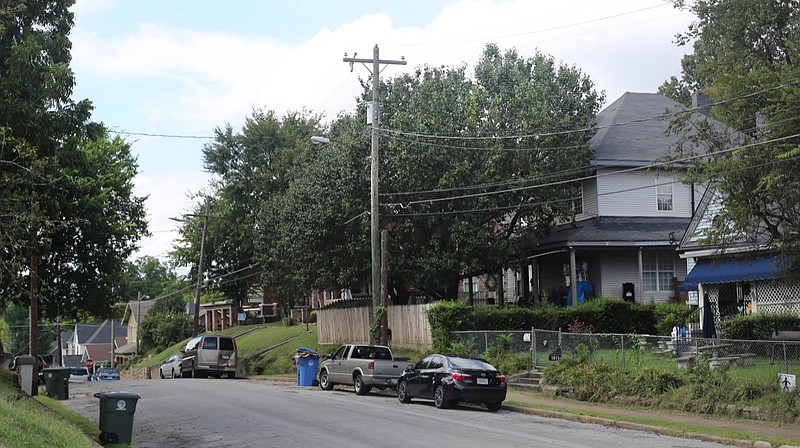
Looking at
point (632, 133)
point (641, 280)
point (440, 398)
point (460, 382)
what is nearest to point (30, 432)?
point (460, 382)

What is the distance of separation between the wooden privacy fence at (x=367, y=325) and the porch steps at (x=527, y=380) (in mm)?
6710

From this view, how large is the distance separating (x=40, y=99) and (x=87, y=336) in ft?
352

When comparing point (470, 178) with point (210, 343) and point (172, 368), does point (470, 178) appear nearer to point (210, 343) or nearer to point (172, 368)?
point (210, 343)

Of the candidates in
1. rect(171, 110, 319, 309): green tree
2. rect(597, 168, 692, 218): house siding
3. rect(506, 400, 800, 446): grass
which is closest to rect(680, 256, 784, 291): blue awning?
rect(506, 400, 800, 446): grass

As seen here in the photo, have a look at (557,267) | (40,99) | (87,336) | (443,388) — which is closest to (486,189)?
(557,267)

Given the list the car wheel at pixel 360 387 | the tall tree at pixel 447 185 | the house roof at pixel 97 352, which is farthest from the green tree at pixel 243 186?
the house roof at pixel 97 352

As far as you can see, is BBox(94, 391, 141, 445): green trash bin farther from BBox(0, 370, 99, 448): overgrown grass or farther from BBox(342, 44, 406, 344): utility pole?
BBox(342, 44, 406, 344): utility pole

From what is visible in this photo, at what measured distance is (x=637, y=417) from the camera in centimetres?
1889

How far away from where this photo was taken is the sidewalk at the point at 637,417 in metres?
16.2

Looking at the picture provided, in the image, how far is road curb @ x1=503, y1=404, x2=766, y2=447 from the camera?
15500mm

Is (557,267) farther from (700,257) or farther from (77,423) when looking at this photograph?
(77,423)

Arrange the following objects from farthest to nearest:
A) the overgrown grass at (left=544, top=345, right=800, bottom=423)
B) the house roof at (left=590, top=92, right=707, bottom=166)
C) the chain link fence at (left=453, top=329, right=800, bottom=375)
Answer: the house roof at (left=590, top=92, right=707, bottom=166)
the chain link fence at (left=453, top=329, right=800, bottom=375)
the overgrown grass at (left=544, top=345, right=800, bottom=423)

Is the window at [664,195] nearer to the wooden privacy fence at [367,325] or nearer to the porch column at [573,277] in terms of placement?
the porch column at [573,277]

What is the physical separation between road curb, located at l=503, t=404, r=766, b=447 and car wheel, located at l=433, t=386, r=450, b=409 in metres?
1.73
